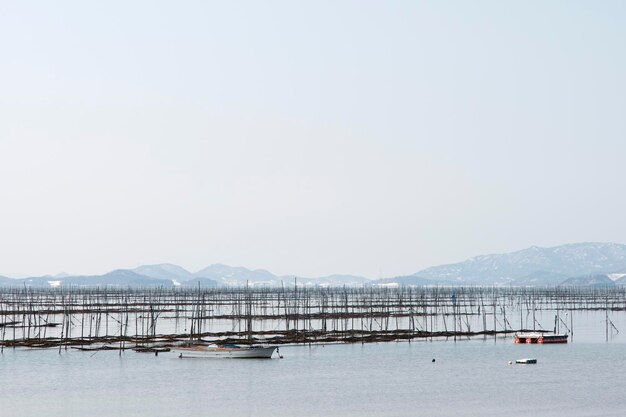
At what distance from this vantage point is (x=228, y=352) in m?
64.6

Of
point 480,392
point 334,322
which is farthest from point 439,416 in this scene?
point 334,322

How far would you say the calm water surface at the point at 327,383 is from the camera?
44562 millimetres

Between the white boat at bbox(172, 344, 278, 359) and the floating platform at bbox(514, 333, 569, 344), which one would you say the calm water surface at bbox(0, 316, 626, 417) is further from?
the floating platform at bbox(514, 333, 569, 344)

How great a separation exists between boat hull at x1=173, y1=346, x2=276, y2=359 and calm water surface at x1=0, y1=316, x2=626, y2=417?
666mm

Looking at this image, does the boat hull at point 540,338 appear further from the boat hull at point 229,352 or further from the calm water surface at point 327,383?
the boat hull at point 229,352

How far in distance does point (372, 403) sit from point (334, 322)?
5014 centimetres

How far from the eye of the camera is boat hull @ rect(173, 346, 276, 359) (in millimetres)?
64062

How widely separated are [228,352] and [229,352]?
0.09 meters

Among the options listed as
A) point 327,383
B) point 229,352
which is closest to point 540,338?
point 229,352

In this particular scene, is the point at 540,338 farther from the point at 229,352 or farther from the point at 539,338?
the point at 229,352

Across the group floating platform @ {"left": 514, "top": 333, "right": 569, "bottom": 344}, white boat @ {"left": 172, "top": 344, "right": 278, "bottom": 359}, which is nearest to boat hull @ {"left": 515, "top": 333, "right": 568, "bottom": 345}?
floating platform @ {"left": 514, "top": 333, "right": 569, "bottom": 344}

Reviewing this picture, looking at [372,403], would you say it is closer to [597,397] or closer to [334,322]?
[597,397]

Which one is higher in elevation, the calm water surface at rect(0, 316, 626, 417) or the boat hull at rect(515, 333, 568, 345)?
the boat hull at rect(515, 333, 568, 345)

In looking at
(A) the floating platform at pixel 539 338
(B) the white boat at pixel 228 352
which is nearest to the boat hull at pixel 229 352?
(B) the white boat at pixel 228 352
